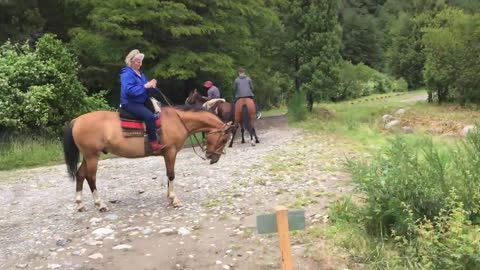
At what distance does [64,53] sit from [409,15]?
32.9 m

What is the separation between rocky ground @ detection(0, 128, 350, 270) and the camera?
6.13m

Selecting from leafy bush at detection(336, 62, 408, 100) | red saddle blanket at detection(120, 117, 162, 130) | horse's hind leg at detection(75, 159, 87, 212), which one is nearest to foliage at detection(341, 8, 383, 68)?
leafy bush at detection(336, 62, 408, 100)

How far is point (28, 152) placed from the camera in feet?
46.2

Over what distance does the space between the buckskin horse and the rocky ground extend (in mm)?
465

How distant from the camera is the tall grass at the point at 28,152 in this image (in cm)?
1359

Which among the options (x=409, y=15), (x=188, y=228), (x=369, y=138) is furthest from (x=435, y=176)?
(x=409, y=15)

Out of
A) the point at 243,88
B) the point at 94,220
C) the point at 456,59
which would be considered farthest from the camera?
the point at 456,59

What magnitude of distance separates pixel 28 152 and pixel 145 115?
7.33 meters

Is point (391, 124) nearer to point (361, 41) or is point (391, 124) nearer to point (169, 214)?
point (169, 214)

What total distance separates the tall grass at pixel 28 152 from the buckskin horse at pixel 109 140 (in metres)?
5.93

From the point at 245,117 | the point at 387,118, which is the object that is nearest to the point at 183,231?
the point at 245,117

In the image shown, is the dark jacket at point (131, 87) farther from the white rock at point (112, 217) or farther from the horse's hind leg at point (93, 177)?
the white rock at point (112, 217)

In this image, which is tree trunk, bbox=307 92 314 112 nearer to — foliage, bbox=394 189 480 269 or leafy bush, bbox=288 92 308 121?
leafy bush, bbox=288 92 308 121

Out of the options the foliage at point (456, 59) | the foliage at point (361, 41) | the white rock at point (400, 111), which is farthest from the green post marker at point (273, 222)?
the foliage at point (361, 41)
